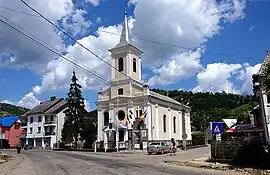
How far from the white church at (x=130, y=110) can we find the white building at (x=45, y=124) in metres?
20.9

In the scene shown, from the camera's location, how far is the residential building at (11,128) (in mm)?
92750

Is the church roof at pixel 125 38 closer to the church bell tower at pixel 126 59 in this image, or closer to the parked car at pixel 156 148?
the church bell tower at pixel 126 59

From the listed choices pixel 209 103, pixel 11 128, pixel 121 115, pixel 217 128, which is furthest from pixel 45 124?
pixel 209 103

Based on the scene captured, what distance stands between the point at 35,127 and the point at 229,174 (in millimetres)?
72112

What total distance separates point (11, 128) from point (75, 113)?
1433 inches

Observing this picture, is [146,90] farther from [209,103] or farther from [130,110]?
[209,103]

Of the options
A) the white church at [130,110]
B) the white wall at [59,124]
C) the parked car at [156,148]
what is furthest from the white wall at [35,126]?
the parked car at [156,148]

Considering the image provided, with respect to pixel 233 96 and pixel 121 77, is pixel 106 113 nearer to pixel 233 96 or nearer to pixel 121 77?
pixel 121 77

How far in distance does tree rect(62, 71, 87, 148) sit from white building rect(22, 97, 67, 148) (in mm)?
13367

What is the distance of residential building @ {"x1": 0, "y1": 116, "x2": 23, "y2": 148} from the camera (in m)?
92.8

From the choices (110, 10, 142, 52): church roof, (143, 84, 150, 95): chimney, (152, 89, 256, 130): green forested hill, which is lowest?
(143, 84, 150, 95): chimney

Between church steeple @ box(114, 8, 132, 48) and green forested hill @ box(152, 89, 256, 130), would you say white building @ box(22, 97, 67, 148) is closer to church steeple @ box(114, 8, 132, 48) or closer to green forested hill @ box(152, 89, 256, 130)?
church steeple @ box(114, 8, 132, 48)

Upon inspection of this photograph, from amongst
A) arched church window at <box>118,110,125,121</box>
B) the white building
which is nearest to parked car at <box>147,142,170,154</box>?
arched church window at <box>118,110,125,121</box>

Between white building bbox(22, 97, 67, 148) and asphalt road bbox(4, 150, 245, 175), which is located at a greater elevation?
white building bbox(22, 97, 67, 148)
